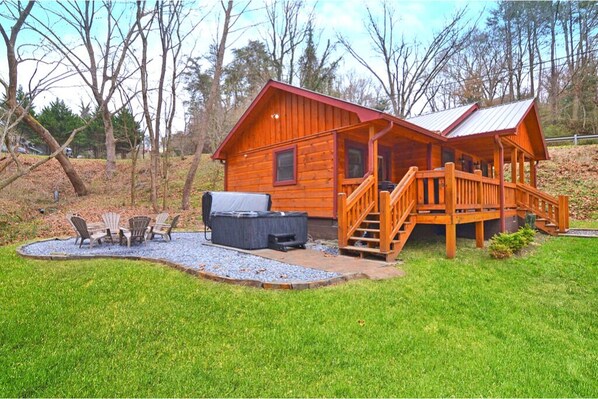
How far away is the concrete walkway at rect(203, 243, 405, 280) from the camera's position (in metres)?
4.78

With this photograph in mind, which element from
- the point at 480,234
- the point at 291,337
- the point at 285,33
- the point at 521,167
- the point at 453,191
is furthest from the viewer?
the point at 285,33

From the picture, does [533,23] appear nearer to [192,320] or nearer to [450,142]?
[450,142]

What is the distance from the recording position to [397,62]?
2144cm

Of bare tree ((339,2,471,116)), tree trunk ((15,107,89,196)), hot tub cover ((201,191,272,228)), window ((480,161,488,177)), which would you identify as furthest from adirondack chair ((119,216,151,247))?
bare tree ((339,2,471,116))

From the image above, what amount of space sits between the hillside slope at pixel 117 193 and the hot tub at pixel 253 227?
4.58 m

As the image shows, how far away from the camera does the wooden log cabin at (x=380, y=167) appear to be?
20.6 ft

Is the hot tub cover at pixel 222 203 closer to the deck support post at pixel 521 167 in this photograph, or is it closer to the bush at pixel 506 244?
the bush at pixel 506 244

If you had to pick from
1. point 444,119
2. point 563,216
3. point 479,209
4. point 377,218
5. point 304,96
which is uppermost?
point 304,96

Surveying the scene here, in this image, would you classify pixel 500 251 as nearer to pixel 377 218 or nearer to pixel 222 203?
pixel 377 218

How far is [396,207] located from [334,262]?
5.45 feet

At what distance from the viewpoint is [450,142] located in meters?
9.28

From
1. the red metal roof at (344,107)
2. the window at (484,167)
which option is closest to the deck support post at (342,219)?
the red metal roof at (344,107)

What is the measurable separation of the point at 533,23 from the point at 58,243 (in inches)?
1106

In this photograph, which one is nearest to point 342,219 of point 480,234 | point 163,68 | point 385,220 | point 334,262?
point 385,220
